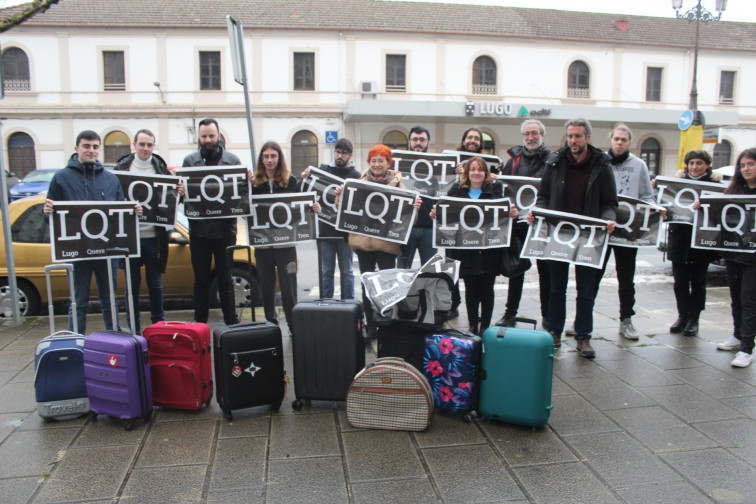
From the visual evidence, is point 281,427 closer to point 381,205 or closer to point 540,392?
point 540,392

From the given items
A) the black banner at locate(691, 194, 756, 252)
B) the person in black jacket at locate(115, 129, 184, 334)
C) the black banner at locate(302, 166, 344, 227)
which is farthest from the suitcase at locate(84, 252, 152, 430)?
the black banner at locate(691, 194, 756, 252)

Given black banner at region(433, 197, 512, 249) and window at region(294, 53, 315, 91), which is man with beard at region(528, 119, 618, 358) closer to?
black banner at region(433, 197, 512, 249)

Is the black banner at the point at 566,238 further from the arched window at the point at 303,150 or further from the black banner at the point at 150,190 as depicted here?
the arched window at the point at 303,150

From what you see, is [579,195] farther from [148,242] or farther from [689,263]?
[148,242]

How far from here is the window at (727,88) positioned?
113ft

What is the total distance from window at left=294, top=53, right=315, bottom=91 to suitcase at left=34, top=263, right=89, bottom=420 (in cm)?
2803

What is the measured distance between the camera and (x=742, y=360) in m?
5.11

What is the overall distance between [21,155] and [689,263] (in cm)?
3270

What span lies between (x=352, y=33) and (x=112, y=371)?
2926 centimetres

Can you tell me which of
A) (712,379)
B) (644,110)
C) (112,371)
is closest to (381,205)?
(112,371)

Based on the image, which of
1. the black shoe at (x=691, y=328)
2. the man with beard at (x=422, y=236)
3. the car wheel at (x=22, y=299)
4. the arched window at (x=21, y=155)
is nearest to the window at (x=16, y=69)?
the arched window at (x=21, y=155)

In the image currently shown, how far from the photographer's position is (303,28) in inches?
1179

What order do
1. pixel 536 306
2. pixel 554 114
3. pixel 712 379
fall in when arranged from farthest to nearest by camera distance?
1. pixel 554 114
2. pixel 536 306
3. pixel 712 379

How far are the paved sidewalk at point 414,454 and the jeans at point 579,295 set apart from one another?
704mm
